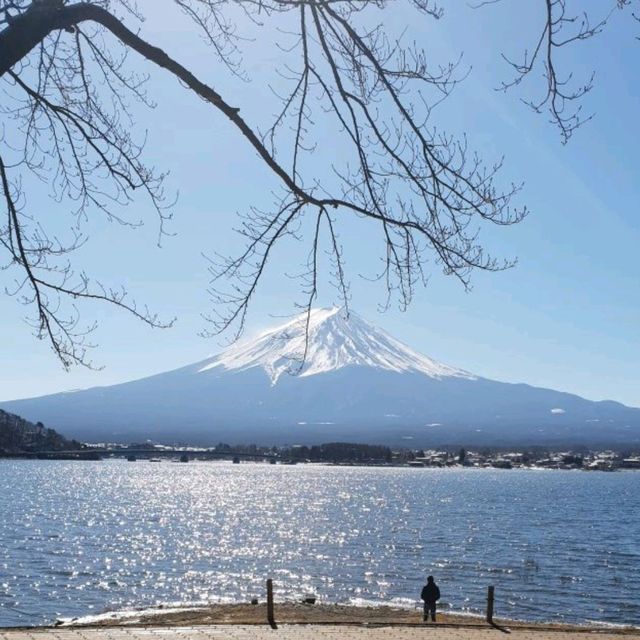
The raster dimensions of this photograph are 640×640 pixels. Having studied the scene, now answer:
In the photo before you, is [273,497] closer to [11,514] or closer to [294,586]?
[11,514]

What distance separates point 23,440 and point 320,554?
150599mm

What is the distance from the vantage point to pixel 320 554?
4338cm

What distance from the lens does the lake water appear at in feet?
99.6

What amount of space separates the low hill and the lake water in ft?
306

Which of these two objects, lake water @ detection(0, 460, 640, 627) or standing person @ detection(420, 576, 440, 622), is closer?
standing person @ detection(420, 576, 440, 622)

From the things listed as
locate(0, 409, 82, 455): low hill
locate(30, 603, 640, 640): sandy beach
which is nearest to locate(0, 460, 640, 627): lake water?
locate(30, 603, 640, 640): sandy beach

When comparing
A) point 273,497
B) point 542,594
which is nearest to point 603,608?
point 542,594

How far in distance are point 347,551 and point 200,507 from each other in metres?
36.7

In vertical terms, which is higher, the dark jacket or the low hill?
the low hill

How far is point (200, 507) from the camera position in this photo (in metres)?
79.2

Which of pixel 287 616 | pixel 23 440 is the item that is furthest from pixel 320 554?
pixel 23 440

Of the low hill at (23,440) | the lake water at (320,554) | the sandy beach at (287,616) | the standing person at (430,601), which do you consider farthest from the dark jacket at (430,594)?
the low hill at (23,440)

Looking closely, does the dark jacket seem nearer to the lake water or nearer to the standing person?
the standing person

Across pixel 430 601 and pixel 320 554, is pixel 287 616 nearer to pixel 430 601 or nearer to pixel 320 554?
pixel 430 601
